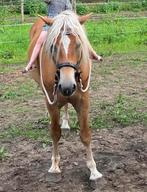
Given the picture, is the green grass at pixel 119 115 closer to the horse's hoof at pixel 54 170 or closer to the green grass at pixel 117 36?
the horse's hoof at pixel 54 170

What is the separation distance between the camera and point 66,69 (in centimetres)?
378

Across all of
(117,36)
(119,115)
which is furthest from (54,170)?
(117,36)

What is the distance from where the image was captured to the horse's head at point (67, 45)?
3.81 m

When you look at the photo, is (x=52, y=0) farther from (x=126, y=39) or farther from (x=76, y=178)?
(x=126, y=39)

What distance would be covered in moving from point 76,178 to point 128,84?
12.3 ft

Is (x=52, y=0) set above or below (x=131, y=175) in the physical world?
above

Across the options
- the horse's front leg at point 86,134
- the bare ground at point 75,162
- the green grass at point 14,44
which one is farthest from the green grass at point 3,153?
the green grass at point 14,44

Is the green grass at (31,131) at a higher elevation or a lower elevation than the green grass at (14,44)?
lower

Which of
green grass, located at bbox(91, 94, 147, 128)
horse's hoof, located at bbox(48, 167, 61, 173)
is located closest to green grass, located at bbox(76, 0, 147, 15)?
green grass, located at bbox(91, 94, 147, 128)

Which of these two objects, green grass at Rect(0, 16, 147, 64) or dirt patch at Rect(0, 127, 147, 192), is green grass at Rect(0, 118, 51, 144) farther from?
green grass at Rect(0, 16, 147, 64)

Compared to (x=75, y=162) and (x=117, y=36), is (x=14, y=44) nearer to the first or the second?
(x=117, y=36)

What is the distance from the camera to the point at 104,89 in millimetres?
7582

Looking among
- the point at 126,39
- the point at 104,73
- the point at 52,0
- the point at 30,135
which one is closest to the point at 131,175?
the point at 30,135

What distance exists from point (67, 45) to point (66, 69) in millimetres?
211
